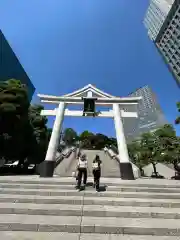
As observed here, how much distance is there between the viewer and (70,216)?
557 cm

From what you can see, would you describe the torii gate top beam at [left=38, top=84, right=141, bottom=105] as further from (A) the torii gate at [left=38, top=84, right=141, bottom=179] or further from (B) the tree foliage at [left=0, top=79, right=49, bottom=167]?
(B) the tree foliage at [left=0, top=79, right=49, bottom=167]

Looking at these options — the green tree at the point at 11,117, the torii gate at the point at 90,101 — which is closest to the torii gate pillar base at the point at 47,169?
the torii gate at the point at 90,101

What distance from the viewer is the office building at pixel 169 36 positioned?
A: 6391 centimetres

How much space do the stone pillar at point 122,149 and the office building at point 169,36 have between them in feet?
195

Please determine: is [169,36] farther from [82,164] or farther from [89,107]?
[82,164]

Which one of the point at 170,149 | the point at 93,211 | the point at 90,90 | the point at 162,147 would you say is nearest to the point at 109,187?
the point at 93,211

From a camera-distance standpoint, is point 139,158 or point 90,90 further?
point 139,158

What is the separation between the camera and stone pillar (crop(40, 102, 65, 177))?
37.0ft

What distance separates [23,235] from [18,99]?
16328 millimetres

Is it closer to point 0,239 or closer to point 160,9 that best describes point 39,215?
point 0,239

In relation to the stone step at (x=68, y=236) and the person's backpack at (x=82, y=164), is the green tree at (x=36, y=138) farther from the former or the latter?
the stone step at (x=68, y=236)

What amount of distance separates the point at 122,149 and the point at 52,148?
4.67 m

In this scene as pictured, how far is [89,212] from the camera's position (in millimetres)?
5723

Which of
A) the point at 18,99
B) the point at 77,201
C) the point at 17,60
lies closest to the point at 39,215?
the point at 77,201
